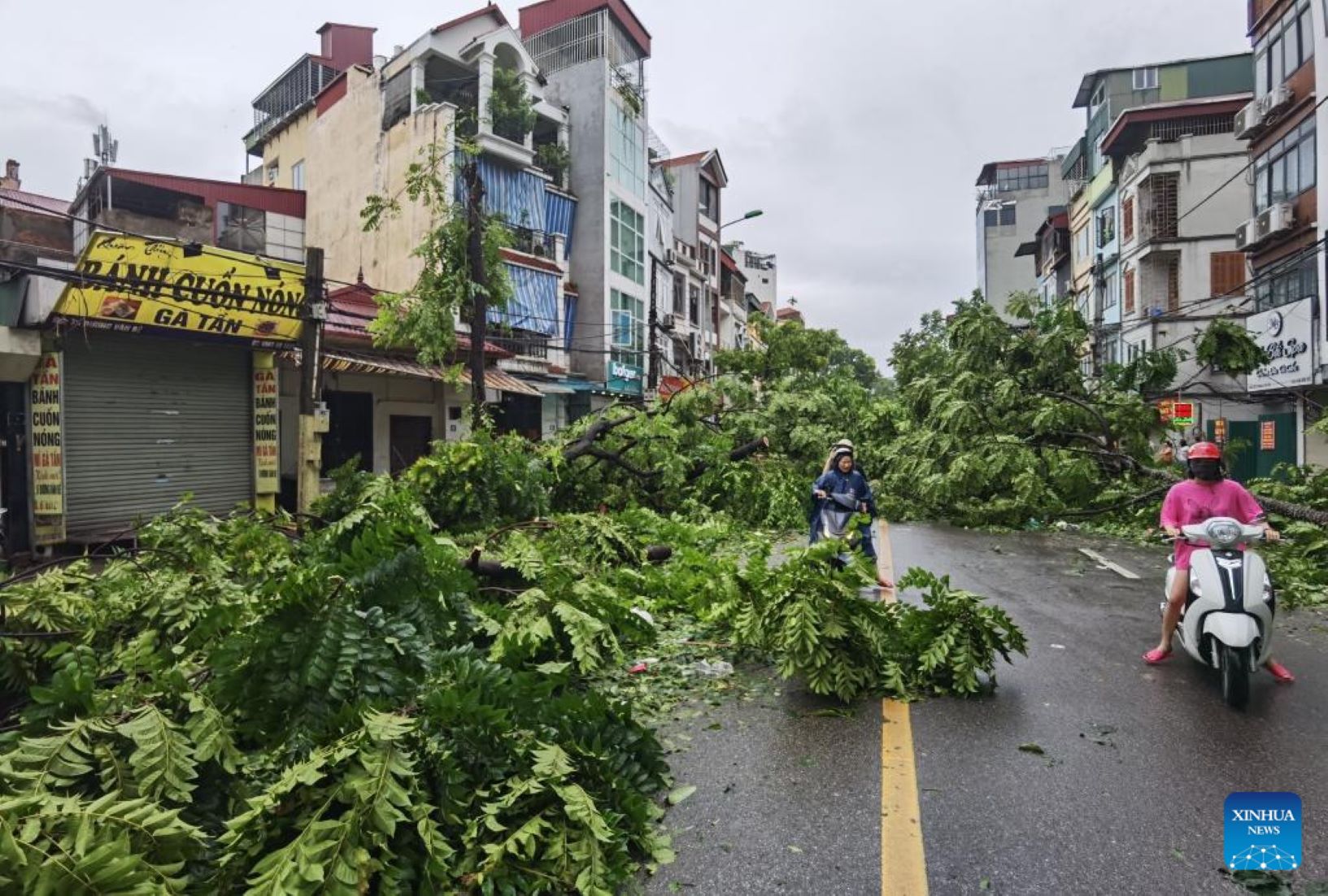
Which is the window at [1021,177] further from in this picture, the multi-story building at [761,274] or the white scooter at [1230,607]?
the white scooter at [1230,607]

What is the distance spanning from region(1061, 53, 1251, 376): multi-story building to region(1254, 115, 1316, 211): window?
28.9 ft

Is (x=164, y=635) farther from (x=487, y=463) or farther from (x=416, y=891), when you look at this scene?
(x=487, y=463)

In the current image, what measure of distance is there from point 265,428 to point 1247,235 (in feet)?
85.4

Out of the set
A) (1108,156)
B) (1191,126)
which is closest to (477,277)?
(1191,126)

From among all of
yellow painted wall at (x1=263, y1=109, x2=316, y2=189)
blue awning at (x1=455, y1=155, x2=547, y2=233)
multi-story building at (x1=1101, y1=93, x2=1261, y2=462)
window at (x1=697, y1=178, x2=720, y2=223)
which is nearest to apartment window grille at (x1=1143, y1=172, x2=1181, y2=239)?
multi-story building at (x1=1101, y1=93, x2=1261, y2=462)

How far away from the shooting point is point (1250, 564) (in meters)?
4.42

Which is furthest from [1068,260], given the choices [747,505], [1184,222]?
[747,505]

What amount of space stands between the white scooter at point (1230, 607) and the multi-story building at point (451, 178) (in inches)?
676

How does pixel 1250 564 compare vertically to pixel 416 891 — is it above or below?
above

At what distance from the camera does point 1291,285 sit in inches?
818

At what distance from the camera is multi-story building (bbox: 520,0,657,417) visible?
28.9 m

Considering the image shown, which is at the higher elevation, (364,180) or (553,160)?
(553,160)

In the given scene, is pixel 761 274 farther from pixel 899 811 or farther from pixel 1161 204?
pixel 899 811

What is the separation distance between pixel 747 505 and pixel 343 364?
28.8ft
